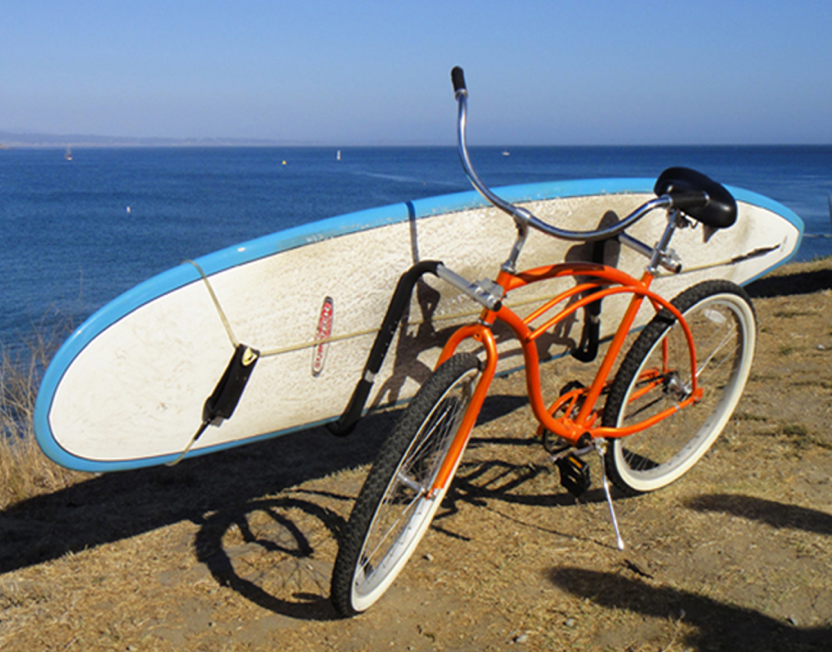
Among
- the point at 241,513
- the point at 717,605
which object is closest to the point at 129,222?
the point at 241,513

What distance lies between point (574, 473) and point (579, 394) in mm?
324

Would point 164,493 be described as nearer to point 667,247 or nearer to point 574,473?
point 574,473

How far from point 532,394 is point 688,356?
1.14 m

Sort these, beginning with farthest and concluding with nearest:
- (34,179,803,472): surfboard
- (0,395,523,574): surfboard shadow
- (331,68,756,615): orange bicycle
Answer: (0,395,523,574): surfboard shadow, (34,179,803,472): surfboard, (331,68,756,615): orange bicycle

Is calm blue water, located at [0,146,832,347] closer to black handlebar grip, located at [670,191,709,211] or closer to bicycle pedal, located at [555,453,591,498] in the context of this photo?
bicycle pedal, located at [555,453,591,498]

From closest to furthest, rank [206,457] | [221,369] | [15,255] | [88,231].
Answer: [221,369]
[206,457]
[15,255]
[88,231]

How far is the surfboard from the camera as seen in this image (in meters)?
2.68

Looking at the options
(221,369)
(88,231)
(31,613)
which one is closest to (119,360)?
(221,369)

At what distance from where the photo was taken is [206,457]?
4.90m

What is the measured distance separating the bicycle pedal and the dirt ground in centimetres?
23

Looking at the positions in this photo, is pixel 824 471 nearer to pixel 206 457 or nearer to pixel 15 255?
pixel 206 457

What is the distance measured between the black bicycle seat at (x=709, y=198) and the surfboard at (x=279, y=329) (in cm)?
56

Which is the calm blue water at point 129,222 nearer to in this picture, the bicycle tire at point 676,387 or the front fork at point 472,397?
the front fork at point 472,397

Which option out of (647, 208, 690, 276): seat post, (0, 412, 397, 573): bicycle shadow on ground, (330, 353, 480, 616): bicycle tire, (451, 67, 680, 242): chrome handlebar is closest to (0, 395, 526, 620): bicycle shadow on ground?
(0, 412, 397, 573): bicycle shadow on ground
